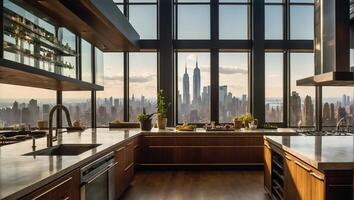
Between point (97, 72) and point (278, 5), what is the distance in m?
4.38

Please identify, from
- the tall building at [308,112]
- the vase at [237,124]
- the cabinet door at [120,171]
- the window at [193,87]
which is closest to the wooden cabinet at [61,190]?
the cabinet door at [120,171]

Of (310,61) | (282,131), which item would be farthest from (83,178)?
(310,61)

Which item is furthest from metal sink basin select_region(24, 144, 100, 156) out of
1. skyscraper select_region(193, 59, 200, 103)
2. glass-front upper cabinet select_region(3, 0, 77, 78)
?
skyscraper select_region(193, 59, 200, 103)

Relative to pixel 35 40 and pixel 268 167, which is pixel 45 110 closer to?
pixel 35 40

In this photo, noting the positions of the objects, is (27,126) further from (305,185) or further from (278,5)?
(278,5)

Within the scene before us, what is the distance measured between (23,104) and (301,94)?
570cm

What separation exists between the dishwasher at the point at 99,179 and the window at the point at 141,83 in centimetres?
350

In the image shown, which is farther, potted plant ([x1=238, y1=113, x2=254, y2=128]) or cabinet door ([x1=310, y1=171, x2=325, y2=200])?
potted plant ([x1=238, y1=113, x2=254, y2=128])

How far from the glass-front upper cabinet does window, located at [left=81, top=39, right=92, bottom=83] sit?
706 millimetres

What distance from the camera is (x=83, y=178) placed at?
2764mm

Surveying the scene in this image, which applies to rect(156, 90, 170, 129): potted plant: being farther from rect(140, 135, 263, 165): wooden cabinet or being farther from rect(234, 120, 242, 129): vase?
rect(234, 120, 242, 129): vase

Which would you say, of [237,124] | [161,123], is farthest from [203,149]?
[161,123]

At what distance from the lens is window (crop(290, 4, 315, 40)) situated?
739cm

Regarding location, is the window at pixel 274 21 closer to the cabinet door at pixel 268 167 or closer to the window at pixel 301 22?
the window at pixel 301 22
